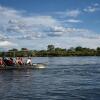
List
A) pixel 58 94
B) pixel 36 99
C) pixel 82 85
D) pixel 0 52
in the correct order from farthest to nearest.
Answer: pixel 0 52 < pixel 82 85 < pixel 58 94 < pixel 36 99

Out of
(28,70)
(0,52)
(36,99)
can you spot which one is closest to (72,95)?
(36,99)

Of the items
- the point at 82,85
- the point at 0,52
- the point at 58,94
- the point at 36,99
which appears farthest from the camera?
the point at 0,52

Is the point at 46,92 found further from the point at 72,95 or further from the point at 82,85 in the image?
the point at 82,85

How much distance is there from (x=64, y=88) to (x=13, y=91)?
16.9 feet

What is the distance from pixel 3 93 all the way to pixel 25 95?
90.6 inches

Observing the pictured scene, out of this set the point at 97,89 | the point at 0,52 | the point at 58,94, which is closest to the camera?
the point at 58,94

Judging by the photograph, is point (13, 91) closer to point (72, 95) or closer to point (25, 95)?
point (25, 95)

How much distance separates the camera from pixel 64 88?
35.0 meters

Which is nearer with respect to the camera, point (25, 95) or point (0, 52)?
point (25, 95)

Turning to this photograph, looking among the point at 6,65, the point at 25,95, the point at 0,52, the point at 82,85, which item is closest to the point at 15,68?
the point at 6,65

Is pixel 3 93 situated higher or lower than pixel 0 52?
lower

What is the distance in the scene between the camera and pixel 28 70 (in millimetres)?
59844

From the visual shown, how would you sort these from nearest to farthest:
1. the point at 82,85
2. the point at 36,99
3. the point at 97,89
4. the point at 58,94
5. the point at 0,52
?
the point at 36,99 → the point at 58,94 → the point at 97,89 → the point at 82,85 → the point at 0,52

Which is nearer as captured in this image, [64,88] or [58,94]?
[58,94]
